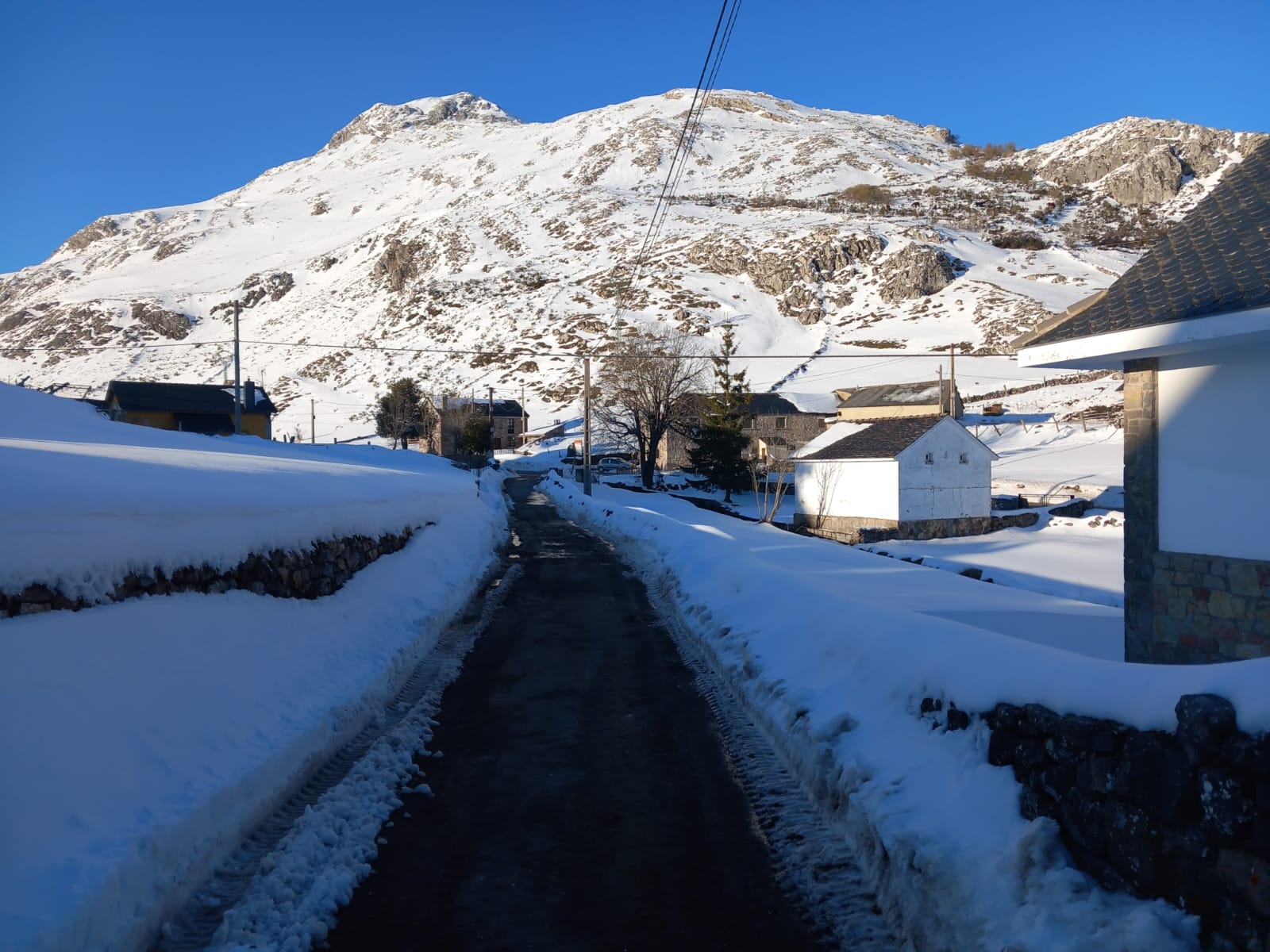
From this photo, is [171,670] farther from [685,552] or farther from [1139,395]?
[685,552]

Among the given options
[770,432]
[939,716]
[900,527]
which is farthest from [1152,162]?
[939,716]

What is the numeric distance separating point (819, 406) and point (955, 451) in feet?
134

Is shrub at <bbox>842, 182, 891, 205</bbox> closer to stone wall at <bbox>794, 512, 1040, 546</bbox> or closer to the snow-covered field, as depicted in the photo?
stone wall at <bbox>794, 512, 1040, 546</bbox>

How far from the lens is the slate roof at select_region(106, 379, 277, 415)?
166ft

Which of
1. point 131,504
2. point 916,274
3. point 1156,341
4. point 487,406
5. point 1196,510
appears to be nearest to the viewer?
point 131,504

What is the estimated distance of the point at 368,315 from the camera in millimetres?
153875

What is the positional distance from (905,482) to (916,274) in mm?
100517

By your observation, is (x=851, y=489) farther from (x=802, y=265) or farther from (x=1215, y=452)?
(x=802, y=265)

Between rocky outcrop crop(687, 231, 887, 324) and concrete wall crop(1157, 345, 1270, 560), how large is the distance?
125 m

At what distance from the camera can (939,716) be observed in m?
5.56

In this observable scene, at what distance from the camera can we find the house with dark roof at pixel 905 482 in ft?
133

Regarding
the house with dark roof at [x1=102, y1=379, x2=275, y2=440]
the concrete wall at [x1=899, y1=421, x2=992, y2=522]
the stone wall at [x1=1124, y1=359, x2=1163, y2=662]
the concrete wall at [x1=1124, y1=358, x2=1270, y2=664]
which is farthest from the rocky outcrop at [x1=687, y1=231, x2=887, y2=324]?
the concrete wall at [x1=1124, y1=358, x2=1270, y2=664]

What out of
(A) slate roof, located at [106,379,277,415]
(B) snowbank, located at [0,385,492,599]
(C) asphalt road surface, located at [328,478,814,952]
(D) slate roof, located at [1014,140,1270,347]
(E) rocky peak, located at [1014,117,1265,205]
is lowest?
(C) asphalt road surface, located at [328,478,814,952]

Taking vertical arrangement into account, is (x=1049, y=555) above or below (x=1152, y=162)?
below
